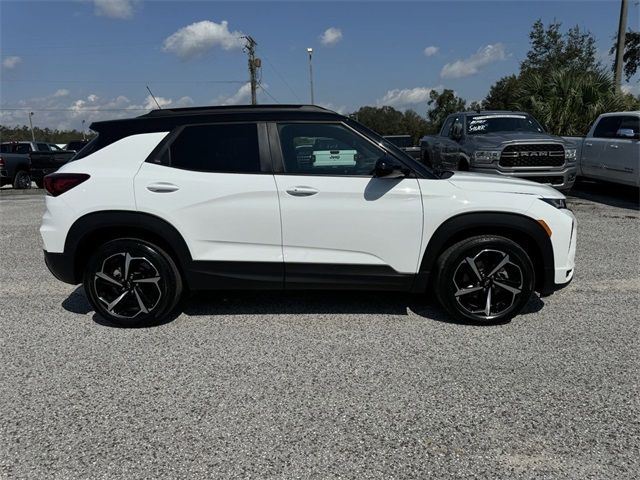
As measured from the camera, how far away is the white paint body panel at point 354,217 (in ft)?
13.0

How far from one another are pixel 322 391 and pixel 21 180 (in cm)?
1838

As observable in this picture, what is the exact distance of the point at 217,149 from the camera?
4125mm

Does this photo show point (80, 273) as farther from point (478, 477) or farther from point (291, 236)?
point (478, 477)

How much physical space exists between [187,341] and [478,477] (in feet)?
8.01

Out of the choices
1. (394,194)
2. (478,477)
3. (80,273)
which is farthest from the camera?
(80,273)

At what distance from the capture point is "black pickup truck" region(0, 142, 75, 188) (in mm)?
16766

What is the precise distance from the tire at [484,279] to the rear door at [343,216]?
12.1 inches

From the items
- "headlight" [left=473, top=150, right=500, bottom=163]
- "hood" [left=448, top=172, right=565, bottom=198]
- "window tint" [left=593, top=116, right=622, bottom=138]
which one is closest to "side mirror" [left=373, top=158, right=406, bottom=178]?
"hood" [left=448, top=172, right=565, bottom=198]

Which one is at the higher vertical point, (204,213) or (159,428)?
(204,213)

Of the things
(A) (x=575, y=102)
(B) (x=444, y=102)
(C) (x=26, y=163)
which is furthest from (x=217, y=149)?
(B) (x=444, y=102)

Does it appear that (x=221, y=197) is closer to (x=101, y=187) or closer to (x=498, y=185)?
(x=101, y=187)

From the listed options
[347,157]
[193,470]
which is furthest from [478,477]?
[347,157]

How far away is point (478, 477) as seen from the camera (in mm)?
2414

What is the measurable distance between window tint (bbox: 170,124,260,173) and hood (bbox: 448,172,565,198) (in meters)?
1.68
